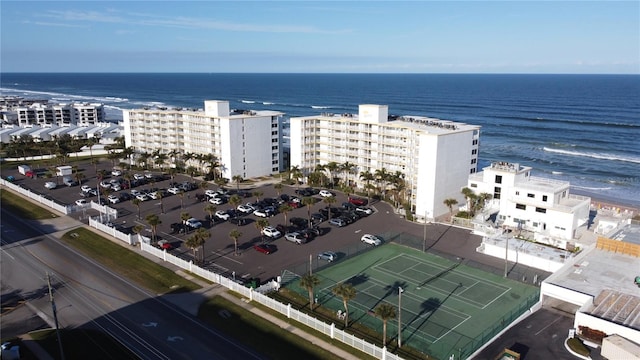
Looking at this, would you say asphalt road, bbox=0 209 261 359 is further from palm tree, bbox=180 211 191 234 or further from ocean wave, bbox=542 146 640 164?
ocean wave, bbox=542 146 640 164

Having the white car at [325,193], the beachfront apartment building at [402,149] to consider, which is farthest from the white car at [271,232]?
the beachfront apartment building at [402,149]

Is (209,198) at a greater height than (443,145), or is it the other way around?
(443,145)

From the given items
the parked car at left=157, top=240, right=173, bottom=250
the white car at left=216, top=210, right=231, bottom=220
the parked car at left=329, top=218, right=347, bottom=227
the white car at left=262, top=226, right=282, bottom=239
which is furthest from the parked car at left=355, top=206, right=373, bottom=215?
the parked car at left=157, top=240, right=173, bottom=250

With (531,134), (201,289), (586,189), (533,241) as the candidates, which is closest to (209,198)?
(201,289)

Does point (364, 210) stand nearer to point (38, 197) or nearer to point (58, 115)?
point (38, 197)

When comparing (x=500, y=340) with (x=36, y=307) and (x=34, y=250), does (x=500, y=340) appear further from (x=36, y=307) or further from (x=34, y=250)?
(x=34, y=250)
